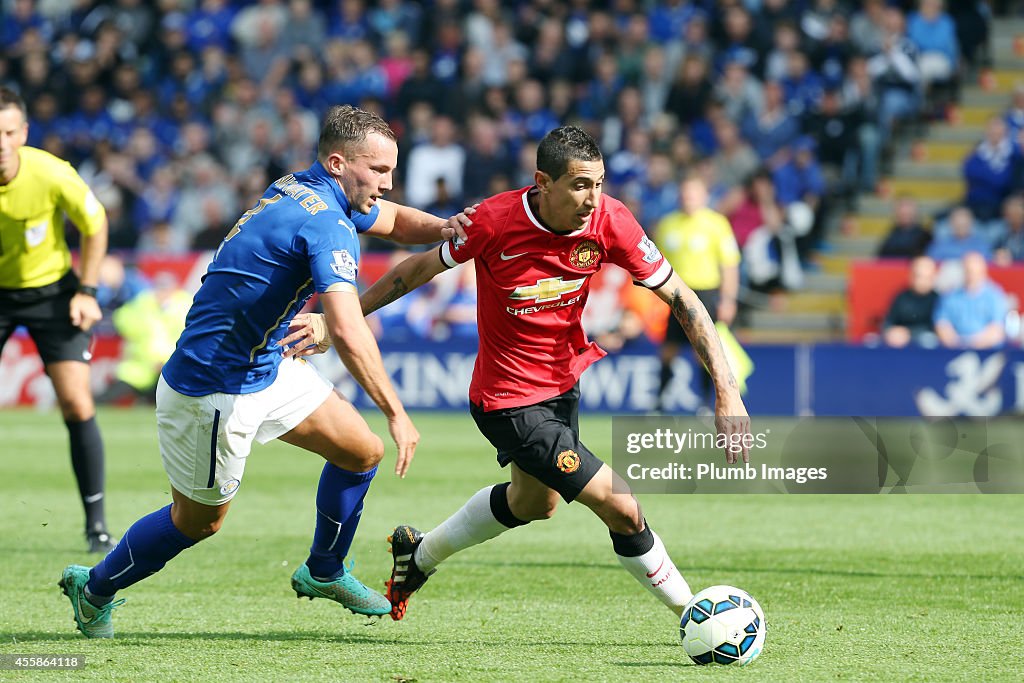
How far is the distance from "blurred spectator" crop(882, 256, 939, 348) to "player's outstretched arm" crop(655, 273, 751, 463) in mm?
9585

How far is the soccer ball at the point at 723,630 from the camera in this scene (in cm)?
509

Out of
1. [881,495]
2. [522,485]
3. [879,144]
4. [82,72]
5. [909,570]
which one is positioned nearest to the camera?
[522,485]

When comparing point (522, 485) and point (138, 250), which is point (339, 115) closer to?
point (522, 485)

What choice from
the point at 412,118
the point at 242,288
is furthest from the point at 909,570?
the point at 412,118

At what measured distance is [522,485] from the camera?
5777mm

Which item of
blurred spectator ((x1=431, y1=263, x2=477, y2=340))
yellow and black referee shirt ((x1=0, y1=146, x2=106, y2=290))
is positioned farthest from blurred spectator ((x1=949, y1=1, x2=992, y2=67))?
yellow and black referee shirt ((x1=0, y1=146, x2=106, y2=290))

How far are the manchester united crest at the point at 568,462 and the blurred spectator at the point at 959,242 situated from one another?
1094 centimetres

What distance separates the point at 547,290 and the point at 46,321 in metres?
3.26

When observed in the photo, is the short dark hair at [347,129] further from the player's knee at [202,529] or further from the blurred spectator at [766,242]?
the blurred spectator at [766,242]

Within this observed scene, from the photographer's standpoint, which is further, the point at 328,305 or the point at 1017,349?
the point at 1017,349

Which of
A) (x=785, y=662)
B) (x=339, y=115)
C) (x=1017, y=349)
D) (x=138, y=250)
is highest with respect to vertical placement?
(x=339, y=115)

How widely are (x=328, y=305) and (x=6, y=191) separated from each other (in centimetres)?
323

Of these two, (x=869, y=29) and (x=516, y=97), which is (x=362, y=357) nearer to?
(x=516, y=97)

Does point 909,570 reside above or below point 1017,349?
above
